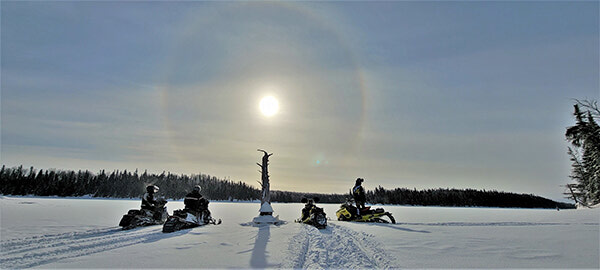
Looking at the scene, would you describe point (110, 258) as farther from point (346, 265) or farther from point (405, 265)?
point (405, 265)

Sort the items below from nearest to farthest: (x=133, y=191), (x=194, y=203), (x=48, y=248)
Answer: (x=48, y=248)
(x=194, y=203)
(x=133, y=191)

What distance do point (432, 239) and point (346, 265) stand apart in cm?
386

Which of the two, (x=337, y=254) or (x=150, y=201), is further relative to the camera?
(x=150, y=201)

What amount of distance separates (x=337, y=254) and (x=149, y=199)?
1182cm

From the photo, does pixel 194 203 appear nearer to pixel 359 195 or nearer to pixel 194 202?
pixel 194 202

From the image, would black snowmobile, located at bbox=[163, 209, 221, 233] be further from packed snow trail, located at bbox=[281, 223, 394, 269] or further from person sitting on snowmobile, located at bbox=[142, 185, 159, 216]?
packed snow trail, located at bbox=[281, 223, 394, 269]

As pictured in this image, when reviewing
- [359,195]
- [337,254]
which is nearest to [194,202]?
[337,254]

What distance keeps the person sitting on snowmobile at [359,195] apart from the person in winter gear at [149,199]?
11632mm

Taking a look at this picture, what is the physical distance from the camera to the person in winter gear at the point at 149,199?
14.9 metres

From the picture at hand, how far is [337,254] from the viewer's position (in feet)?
24.1

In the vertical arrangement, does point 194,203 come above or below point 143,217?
above

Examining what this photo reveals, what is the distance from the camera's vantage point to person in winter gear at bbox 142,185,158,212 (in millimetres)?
14922

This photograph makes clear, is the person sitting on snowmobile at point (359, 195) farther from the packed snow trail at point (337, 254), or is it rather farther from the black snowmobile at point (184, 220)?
the black snowmobile at point (184, 220)

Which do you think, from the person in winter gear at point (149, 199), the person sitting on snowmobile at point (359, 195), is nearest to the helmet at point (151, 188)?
the person in winter gear at point (149, 199)
